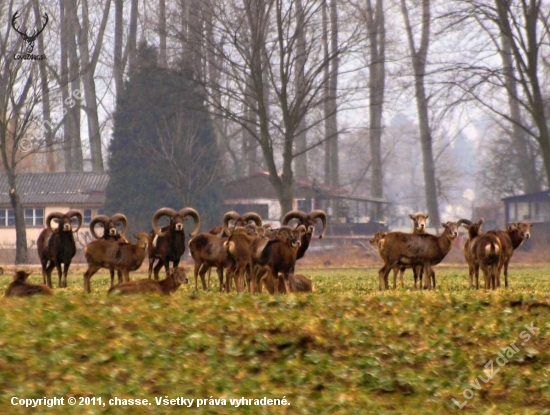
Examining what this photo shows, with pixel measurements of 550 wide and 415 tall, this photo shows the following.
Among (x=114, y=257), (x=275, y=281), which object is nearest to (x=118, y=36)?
(x=114, y=257)

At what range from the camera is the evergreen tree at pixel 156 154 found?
63.2 meters

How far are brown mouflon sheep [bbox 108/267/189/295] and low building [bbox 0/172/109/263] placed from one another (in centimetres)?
5443

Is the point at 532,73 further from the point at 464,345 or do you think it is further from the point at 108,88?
the point at 108,88

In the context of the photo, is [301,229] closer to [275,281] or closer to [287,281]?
[287,281]

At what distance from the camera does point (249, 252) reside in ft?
71.6

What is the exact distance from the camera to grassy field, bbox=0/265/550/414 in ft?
42.9

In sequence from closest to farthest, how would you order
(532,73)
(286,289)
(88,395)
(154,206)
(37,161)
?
(88,395) < (286,289) < (532,73) < (154,206) < (37,161)

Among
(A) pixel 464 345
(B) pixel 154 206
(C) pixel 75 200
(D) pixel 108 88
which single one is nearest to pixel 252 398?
(A) pixel 464 345

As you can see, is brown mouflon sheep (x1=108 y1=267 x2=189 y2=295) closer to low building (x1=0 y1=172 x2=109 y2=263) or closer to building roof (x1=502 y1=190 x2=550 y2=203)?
building roof (x1=502 y1=190 x2=550 y2=203)

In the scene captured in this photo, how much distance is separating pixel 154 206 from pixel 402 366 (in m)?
49.7

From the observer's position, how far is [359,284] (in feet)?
88.6

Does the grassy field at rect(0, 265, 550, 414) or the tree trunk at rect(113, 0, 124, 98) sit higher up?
the tree trunk at rect(113, 0, 124, 98)

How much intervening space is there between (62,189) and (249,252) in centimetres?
5566

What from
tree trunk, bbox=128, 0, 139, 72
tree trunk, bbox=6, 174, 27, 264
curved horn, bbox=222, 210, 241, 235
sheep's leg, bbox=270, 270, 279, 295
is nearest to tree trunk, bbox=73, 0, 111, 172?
tree trunk, bbox=128, 0, 139, 72
